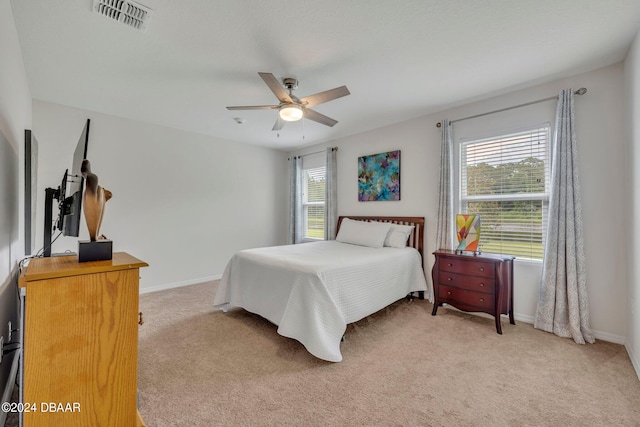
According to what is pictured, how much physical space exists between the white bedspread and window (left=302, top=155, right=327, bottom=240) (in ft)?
5.88

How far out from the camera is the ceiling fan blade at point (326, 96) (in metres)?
2.33

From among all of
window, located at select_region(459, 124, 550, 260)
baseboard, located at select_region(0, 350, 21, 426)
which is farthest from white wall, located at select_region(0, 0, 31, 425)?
window, located at select_region(459, 124, 550, 260)

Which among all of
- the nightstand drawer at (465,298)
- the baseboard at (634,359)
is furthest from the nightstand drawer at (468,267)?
the baseboard at (634,359)

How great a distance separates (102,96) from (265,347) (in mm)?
3189

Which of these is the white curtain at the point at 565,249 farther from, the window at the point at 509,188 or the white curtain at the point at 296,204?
the white curtain at the point at 296,204

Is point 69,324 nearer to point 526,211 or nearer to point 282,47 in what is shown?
point 282,47

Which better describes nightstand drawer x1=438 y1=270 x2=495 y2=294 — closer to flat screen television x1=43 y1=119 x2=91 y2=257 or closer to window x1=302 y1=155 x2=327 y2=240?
window x1=302 y1=155 x2=327 y2=240

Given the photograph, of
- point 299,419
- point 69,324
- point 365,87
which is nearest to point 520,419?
point 299,419

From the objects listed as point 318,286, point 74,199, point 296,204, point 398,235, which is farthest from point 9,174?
point 296,204

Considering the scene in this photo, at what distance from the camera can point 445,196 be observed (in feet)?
11.2

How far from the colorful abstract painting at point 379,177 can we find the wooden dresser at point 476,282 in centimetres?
A: 133

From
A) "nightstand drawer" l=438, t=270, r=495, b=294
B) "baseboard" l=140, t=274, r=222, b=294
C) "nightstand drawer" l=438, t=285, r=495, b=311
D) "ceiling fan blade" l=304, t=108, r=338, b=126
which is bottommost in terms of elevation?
"baseboard" l=140, t=274, r=222, b=294

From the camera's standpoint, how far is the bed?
2.24 meters

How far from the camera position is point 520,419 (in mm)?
1565
